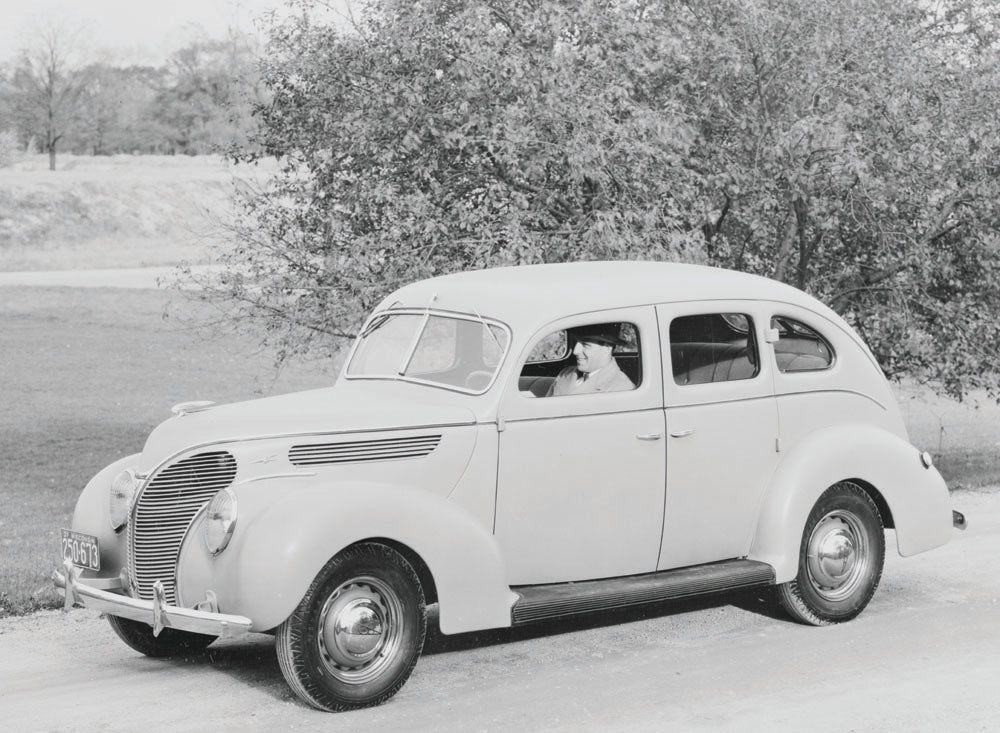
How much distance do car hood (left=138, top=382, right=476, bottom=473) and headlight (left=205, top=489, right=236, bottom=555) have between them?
282 mm

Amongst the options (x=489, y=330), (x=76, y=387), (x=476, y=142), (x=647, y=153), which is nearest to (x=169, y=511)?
(x=489, y=330)

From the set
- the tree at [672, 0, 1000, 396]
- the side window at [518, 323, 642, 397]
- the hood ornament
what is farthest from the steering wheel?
the tree at [672, 0, 1000, 396]

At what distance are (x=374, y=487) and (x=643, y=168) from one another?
4897mm

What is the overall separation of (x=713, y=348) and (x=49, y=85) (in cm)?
5314

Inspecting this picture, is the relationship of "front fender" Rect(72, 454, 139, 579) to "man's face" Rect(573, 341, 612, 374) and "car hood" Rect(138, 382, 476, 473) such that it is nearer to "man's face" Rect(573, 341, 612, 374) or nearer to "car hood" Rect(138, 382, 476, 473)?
"car hood" Rect(138, 382, 476, 473)

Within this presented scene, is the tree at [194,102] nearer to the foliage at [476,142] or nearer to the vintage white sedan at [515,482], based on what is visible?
the foliage at [476,142]

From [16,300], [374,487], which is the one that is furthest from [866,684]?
[16,300]

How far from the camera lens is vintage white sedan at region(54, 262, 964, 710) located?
5863mm

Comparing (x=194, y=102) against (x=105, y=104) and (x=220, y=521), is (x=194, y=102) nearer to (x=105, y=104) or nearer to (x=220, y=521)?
(x=105, y=104)

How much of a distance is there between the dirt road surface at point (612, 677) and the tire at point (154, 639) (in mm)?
85

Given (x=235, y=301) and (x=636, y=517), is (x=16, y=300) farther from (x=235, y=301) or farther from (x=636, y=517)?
(x=636, y=517)

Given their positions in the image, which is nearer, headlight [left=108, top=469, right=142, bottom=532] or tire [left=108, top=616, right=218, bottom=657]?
headlight [left=108, top=469, right=142, bottom=532]

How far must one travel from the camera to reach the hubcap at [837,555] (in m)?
7.34

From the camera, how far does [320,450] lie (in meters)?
6.05
